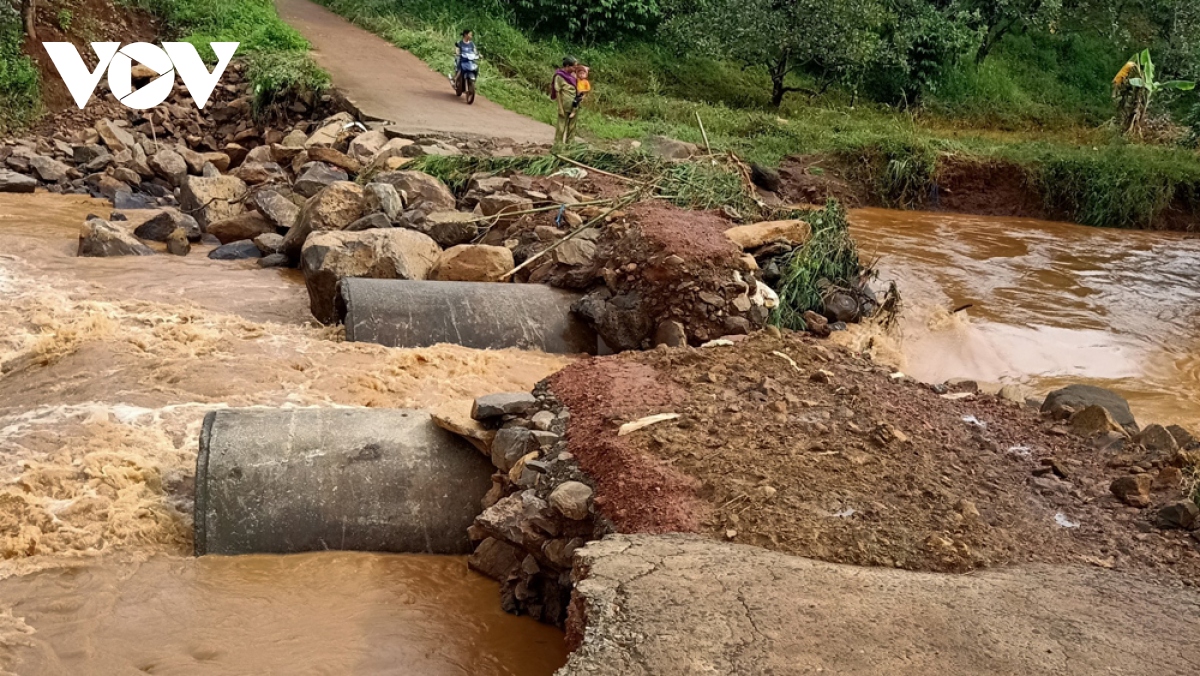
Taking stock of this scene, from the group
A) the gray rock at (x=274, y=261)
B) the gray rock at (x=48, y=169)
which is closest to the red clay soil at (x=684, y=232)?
the gray rock at (x=274, y=261)

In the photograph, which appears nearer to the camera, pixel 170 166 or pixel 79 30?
pixel 170 166

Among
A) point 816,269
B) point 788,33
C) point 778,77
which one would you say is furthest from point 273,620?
point 778,77

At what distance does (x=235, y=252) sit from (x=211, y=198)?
59.4 inches

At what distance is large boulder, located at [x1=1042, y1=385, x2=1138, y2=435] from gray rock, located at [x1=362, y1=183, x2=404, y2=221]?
5.91m

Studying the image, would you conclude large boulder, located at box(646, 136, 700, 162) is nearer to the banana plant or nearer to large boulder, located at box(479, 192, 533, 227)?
large boulder, located at box(479, 192, 533, 227)

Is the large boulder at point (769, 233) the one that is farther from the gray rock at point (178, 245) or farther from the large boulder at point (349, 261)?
the gray rock at point (178, 245)

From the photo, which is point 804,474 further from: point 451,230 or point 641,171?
point 641,171

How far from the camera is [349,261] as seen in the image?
8188 millimetres

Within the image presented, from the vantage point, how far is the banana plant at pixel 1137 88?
18.8m

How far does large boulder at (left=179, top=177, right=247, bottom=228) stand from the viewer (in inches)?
438

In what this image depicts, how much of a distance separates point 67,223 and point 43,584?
7.69 m

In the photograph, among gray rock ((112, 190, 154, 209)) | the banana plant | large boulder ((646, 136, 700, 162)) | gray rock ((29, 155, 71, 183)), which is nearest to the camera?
gray rock ((112, 190, 154, 209))

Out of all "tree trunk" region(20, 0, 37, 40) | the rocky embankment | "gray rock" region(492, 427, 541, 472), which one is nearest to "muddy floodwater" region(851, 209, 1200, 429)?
the rocky embankment

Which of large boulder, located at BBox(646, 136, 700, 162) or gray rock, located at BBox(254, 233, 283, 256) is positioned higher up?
large boulder, located at BBox(646, 136, 700, 162)
